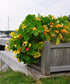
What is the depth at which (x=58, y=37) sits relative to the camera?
16.8 feet

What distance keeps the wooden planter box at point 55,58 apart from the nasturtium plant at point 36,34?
17cm

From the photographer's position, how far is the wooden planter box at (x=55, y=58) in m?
4.71

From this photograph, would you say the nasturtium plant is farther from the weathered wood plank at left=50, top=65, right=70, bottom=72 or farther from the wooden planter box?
the weathered wood plank at left=50, top=65, right=70, bottom=72

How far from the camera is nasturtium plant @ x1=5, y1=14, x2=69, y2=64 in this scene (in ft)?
15.5

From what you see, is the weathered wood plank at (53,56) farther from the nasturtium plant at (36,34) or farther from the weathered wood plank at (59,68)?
the nasturtium plant at (36,34)

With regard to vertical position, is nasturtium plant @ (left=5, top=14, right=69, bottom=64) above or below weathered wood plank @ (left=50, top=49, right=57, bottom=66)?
above

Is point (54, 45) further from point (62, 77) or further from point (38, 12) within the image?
point (38, 12)

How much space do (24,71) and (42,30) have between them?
205cm

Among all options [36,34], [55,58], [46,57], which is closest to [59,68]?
[55,58]

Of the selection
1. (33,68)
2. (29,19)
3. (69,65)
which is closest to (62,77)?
(69,65)

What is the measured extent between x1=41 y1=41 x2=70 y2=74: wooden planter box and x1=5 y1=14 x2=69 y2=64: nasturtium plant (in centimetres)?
17

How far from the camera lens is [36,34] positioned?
4.55 m

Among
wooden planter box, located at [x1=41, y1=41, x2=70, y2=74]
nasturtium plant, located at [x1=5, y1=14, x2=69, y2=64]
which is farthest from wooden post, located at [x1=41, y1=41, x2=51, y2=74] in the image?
nasturtium plant, located at [x1=5, y1=14, x2=69, y2=64]

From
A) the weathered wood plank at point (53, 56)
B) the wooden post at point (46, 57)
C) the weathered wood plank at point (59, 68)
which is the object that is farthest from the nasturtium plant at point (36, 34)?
the weathered wood plank at point (59, 68)
